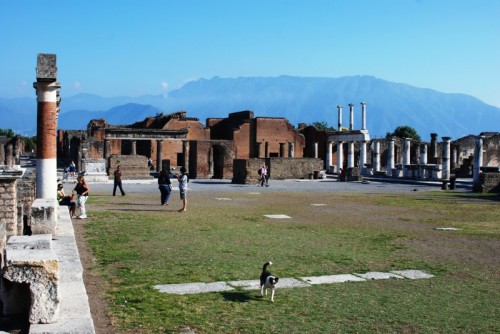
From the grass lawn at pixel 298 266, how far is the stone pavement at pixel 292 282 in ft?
0.68

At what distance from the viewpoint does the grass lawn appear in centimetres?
668

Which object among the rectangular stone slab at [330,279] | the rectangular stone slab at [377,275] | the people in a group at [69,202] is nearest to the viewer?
the rectangular stone slab at [330,279]

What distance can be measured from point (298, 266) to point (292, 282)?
3.89 ft

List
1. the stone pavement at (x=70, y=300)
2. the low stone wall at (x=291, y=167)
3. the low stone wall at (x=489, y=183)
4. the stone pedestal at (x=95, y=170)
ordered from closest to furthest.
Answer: the stone pavement at (x=70, y=300)
the low stone wall at (x=489, y=183)
the stone pedestal at (x=95, y=170)
the low stone wall at (x=291, y=167)

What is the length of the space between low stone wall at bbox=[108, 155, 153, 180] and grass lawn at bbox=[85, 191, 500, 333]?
62.1 ft

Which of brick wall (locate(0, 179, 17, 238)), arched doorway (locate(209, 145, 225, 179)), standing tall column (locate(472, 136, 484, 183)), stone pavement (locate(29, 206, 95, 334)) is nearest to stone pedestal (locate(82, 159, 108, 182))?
arched doorway (locate(209, 145, 225, 179))

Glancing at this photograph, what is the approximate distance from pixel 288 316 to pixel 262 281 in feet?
3.00

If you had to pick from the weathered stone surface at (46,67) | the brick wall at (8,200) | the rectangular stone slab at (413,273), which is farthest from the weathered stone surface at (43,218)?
the rectangular stone slab at (413,273)

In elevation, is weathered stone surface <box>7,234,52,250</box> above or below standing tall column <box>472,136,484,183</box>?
below

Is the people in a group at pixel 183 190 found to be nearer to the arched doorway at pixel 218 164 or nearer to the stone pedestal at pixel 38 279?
the stone pedestal at pixel 38 279

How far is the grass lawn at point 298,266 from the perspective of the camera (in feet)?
21.9

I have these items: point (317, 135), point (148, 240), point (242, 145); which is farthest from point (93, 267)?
point (317, 135)

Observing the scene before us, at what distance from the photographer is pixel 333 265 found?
32.4ft

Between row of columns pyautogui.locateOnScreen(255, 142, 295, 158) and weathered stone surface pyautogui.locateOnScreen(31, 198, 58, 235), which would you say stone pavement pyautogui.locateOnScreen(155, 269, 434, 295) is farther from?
row of columns pyautogui.locateOnScreen(255, 142, 295, 158)
